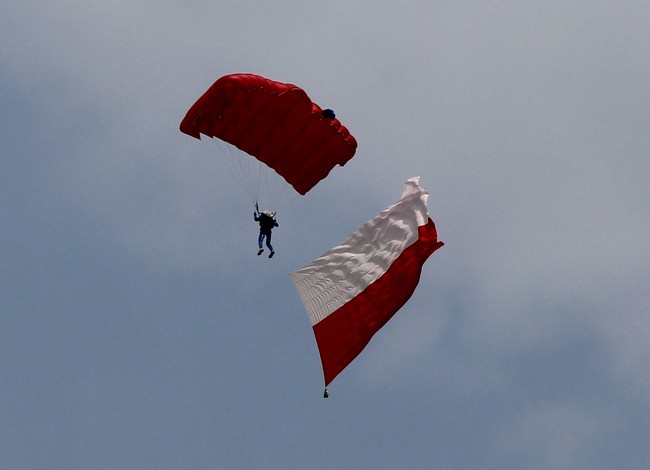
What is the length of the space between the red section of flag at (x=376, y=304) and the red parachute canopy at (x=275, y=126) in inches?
87.7

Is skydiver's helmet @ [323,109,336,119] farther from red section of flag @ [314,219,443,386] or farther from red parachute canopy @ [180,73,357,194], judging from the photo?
red section of flag @ [314,219,443,386]

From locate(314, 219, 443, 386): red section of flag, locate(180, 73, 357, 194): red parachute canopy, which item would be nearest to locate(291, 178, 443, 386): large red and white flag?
locate(314, 219, 443, 386): red section of flag

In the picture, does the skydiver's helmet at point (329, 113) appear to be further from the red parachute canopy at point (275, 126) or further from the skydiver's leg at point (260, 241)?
the skydiver's leg at point (260, 241)

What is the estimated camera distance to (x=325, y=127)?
87.9 ft

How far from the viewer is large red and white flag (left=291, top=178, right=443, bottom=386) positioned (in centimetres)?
2675

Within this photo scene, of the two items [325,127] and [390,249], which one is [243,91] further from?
[390,249]

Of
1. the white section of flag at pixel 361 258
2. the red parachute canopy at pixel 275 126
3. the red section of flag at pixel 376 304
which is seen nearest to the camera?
the red parachute canopy at pixel 275 126

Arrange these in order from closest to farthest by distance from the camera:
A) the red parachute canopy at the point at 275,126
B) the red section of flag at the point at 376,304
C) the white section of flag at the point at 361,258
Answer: the red parachute canopy at the point at 275,126 < the red section of flag at the point at 376,304 < the white section of flag at the point at 361,258

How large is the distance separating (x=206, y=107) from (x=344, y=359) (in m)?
5.27

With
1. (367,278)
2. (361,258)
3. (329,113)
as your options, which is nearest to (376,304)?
(367,278)

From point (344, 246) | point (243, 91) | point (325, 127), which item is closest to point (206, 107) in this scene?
point (243, 91)

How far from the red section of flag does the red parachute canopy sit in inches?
87.7

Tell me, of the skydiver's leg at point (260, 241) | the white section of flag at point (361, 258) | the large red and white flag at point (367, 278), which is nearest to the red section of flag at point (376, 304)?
the large red and white flag at point (367, 278)

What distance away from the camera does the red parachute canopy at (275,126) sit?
2592 cm
